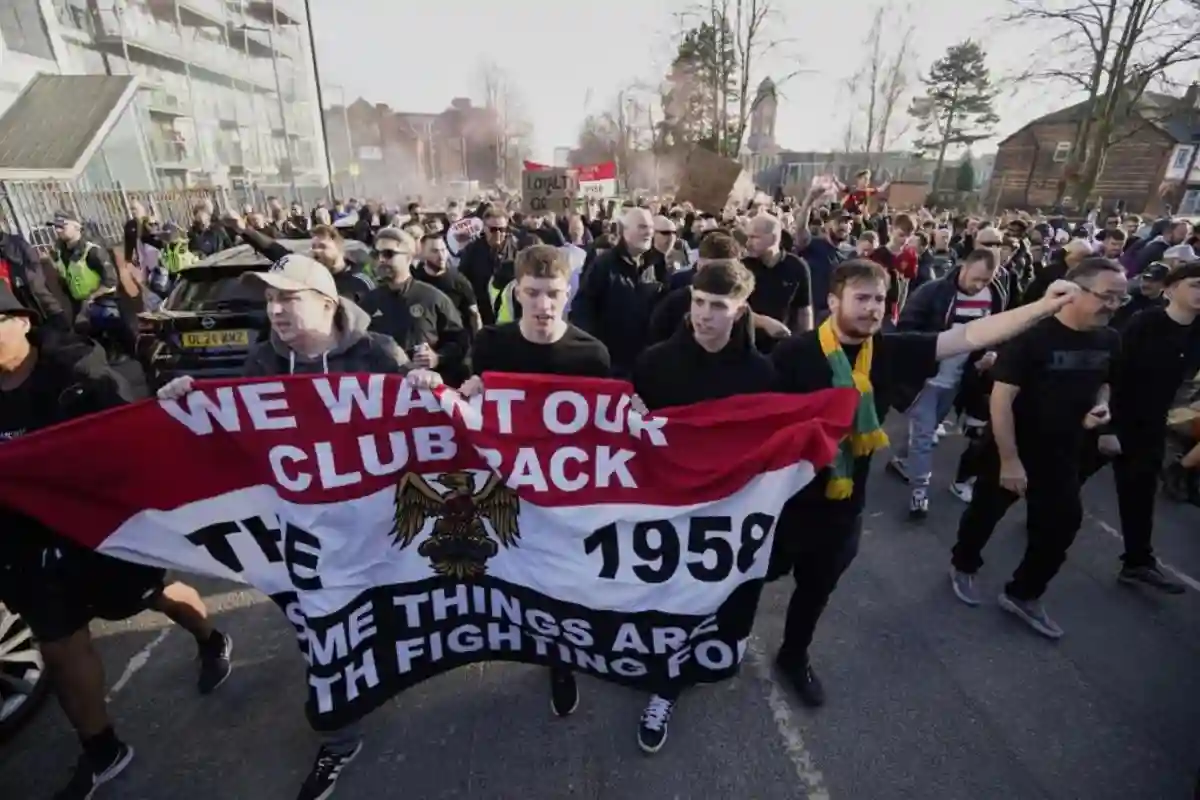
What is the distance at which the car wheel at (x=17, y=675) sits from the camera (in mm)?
2893

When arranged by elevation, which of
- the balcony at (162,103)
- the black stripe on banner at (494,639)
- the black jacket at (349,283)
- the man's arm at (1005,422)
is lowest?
the black stripe on banner at (494,639)

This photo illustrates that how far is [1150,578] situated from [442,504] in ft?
14.6

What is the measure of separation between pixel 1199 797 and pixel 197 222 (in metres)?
14.2

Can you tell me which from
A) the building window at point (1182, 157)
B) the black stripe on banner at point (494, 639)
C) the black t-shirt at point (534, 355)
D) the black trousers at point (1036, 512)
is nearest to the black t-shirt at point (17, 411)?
the black stripe on banner at point (494, 639)

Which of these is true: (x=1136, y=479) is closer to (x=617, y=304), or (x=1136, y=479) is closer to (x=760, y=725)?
(x=760, y=725)

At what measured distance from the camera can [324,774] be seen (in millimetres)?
2682

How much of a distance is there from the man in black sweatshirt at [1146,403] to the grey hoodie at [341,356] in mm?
4212

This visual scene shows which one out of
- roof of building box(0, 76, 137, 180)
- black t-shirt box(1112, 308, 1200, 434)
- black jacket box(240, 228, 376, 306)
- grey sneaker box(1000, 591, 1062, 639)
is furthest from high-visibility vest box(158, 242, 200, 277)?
roof of building box(0, 76, 137, 180)

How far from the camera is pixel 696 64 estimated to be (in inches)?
1104

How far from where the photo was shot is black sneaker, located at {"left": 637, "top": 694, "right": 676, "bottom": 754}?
288 cm

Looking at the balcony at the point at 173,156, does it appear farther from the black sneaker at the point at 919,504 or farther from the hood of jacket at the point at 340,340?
the black sneaker at the point at 919,504

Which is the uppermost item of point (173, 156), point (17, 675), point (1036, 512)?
point (173, 156)

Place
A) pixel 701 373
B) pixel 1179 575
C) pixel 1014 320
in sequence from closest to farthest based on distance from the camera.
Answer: pixel 1014 320 < pixel 701 373 < pixel 1179 575

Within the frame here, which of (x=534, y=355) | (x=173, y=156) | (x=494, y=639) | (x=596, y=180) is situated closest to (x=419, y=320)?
(x=534, y=355)
